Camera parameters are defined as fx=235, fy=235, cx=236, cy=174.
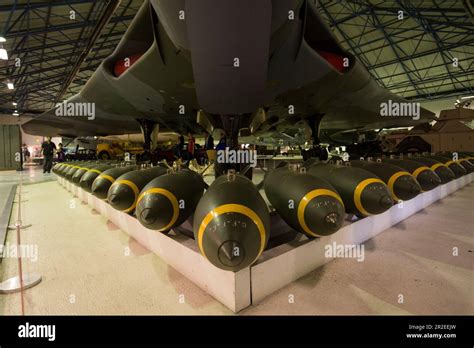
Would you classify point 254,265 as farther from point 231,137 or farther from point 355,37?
point 355,37

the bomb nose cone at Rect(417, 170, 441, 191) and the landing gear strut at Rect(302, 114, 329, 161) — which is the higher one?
the landing gear strut at Rect(302, 114, 329, 161)

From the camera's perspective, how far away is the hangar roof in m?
10.6

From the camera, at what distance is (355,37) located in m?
16.3

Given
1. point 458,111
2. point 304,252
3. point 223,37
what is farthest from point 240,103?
point 458,111

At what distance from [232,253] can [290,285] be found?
68 cm

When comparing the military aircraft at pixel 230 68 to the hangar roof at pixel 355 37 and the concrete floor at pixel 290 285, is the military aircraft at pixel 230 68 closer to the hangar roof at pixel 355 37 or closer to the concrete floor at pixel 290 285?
the concrete floor at pixel 290 285

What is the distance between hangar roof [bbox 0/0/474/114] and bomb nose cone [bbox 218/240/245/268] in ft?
30.6

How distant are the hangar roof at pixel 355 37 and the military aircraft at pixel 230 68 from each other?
22.2 feet

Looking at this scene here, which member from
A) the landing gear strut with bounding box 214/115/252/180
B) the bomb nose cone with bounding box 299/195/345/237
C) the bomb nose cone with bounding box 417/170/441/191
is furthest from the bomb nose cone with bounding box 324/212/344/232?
the bomb nose cone with bounding box 417/170/441/191

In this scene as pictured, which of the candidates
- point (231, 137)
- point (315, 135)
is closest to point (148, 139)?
point (231, 137)

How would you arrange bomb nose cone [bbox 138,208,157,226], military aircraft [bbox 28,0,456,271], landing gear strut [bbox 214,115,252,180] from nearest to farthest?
military aircraft [bbox 28,0,456,271]
bomb nose cone [bbox 138,208,157,226]
landing gear strut [bbox 214,115,252,180]

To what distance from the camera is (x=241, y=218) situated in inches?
44.4

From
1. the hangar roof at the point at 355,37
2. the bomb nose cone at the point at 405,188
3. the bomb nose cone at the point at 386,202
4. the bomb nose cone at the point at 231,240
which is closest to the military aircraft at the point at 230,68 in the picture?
the bomb nose cone at the point at 231,240

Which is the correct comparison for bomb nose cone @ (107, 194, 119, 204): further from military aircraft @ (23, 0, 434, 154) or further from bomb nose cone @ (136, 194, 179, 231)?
military aircraft @ (23, 0, 434, 154)
